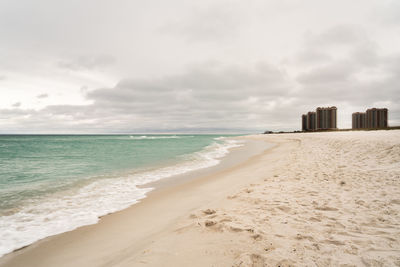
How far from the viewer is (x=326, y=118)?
130375mm

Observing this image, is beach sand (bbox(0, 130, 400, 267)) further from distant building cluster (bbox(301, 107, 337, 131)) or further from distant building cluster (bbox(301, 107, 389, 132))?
distant building cluster (bbox(301, 107, 337, 131))

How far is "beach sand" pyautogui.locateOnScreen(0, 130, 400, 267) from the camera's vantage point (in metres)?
3.19

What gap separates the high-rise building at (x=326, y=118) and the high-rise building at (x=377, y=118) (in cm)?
1969

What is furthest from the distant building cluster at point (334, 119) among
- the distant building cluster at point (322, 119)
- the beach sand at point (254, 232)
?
the beach sand at point (254, 232)

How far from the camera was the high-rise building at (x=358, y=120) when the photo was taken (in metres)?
108

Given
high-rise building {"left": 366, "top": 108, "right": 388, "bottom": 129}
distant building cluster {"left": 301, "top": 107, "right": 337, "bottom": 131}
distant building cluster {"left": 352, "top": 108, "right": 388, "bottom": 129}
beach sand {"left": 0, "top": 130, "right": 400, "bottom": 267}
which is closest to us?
beach sand {"left": 0, "top": 130, "right": 400, "bottom": 267}

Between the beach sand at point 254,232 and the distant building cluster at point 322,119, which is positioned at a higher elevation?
the distant building cluster at point 322,119

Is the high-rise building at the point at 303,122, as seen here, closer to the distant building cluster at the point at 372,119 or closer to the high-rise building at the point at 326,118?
the high-rise building at the point at 326,118

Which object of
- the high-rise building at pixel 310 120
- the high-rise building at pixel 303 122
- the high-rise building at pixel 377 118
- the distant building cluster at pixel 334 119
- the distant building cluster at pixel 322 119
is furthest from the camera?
the high-rise building at pixel 303 122

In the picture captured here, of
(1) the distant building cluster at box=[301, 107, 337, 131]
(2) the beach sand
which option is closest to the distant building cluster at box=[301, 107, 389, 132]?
(1) the distant building cluster at box=[301, 107, 337, 131]

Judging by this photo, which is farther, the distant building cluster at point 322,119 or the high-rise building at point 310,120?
the high-rise building at point 310,120

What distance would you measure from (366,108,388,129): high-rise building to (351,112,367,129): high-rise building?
3.17 m

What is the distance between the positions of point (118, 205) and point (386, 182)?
9.75 m

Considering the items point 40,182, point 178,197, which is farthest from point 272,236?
point 40,182
